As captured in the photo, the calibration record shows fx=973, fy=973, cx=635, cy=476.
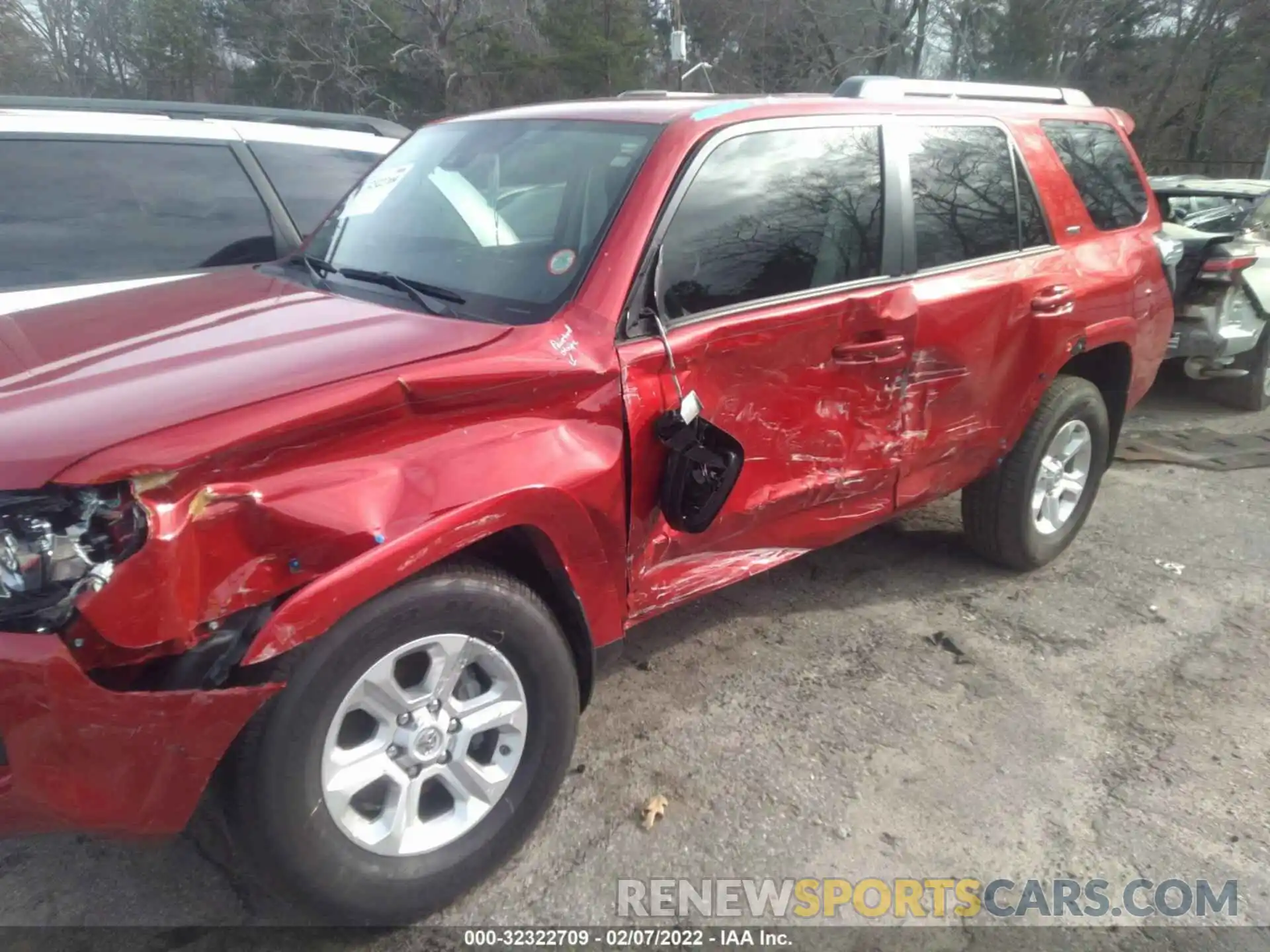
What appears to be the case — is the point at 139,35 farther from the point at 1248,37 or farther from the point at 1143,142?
the point at 1248,37

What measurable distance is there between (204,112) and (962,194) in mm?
3388

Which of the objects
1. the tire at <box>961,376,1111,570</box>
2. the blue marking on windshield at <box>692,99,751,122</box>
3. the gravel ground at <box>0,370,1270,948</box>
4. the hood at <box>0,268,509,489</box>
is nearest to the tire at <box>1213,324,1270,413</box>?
the gravel ground at <box>0,370,1270,948</box>

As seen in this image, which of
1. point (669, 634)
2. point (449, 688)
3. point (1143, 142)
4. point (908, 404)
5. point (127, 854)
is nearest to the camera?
point (449, 688)

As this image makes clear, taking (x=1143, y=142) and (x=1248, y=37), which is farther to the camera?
(x=1143, y=142)

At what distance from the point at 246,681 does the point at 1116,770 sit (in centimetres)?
254

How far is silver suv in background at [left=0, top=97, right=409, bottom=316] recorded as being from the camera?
3672 mm

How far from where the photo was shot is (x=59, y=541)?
68.9 inches

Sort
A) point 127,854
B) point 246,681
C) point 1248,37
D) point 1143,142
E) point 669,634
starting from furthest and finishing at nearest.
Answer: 1. point 1143,142
2. point 1248,37
3. point 669,634
4. point 127,854
5. point 246,681

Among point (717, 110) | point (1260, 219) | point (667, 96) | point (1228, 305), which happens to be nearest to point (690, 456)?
point (717, 110)

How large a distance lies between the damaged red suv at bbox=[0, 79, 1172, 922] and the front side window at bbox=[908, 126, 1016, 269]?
0.05 feet

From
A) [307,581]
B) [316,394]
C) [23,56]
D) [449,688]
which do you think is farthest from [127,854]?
[23,56]

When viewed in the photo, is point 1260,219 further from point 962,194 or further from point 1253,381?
point 962,194

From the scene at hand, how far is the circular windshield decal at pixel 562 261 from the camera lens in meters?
2.60

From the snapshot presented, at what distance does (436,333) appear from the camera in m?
2.33
